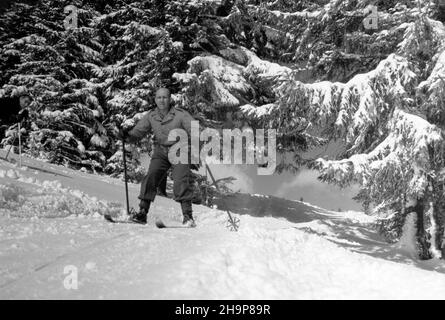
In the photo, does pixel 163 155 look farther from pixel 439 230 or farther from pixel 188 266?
pixel 439 230

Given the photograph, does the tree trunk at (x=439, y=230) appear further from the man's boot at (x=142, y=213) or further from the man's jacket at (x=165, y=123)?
the man's boot at (x=142, y=213)

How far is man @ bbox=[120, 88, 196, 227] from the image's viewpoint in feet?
22.3

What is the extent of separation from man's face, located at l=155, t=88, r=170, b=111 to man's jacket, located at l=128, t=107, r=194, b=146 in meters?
0.12

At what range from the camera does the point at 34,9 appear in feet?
78.7

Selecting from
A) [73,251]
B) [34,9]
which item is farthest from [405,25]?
[34,9]

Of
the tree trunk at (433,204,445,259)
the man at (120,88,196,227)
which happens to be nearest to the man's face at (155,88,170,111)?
Answer: the man at (120,88,196,227)

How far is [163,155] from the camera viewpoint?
701 cm

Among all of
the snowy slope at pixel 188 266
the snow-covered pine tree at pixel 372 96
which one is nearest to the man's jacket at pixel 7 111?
the snow-covered pine tree at pixel 372 96

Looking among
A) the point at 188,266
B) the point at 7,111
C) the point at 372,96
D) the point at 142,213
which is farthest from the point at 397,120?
the point at 7,111

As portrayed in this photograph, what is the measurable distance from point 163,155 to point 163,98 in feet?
2.88

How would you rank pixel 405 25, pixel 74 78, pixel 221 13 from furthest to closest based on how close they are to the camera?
pixel 74 78, pixel 221 13, pixel 405 25

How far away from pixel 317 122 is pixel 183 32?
22.2ft

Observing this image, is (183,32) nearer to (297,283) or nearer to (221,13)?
(221,13)
